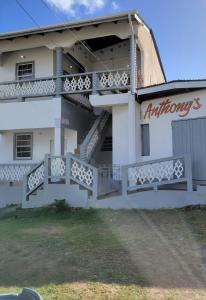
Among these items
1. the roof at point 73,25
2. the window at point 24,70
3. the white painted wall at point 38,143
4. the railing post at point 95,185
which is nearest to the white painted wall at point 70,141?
the white painted wall at point 38,143

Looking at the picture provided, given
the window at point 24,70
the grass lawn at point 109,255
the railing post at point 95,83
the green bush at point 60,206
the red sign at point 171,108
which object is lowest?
the grass lawn at point 109,255

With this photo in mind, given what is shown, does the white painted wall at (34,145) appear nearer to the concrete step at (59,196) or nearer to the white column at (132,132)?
the concrete step at (59,196)

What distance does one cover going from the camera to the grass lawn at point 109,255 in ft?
18.8

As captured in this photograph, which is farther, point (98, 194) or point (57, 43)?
→ point (57, 43)

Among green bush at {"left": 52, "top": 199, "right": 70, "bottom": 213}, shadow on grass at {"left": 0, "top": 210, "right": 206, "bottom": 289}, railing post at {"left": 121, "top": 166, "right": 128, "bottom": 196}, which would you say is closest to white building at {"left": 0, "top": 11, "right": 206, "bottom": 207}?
railing post at {"left": 121, "top": 166, "right": 128, "bottom": 196}

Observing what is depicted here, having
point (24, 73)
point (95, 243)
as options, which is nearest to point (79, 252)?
point (95, 243)

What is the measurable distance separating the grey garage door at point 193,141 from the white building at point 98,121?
0.12 feet

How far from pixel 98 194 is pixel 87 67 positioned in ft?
30.8

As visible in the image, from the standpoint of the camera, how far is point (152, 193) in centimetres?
1197

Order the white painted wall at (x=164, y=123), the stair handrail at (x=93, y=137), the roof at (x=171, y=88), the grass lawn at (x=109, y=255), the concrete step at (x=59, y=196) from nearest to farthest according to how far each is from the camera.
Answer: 1. the grass lawn at (x=109, y=255)
2. the concrete step at (x=59, y=196)
3. the roof at (x=171, y=88)
4. the white painted wall at (x=164, y=123)
5. the stair handrail at (x=93, y=137)

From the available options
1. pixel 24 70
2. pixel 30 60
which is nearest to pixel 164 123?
pixel 30 60

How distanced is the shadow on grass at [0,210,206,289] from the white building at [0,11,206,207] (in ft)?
4.88

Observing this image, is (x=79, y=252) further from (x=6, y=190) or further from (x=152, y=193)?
(x=6, y=190)

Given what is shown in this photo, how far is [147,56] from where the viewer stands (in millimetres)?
17516
